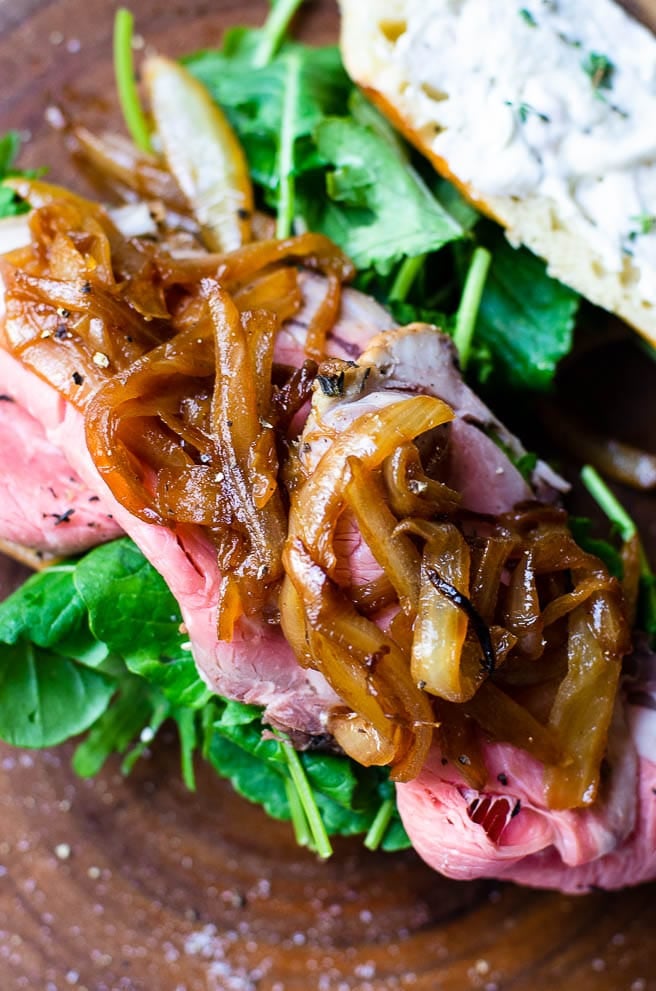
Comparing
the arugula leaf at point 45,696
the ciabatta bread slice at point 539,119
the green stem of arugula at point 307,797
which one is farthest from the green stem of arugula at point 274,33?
the green stem of arugula at point 307,797

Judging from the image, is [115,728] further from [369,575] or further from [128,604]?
[369,575]

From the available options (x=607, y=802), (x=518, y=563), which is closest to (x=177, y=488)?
(x=518, y=563)

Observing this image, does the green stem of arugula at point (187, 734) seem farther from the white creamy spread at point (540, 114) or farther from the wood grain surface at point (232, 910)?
the white creamy spread at point (540, 114)

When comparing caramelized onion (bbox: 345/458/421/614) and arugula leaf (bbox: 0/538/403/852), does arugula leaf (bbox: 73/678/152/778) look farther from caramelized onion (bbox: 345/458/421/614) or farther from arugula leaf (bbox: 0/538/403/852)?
caramelized onion (bbox: 345/458/421/614)

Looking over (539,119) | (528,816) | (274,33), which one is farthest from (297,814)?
(274,33)

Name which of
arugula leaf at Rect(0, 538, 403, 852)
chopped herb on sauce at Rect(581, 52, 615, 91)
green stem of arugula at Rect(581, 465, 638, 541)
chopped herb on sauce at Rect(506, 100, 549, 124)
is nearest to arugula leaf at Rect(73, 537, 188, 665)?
arugula leaf at Rect(0, 538, 403, 852)
